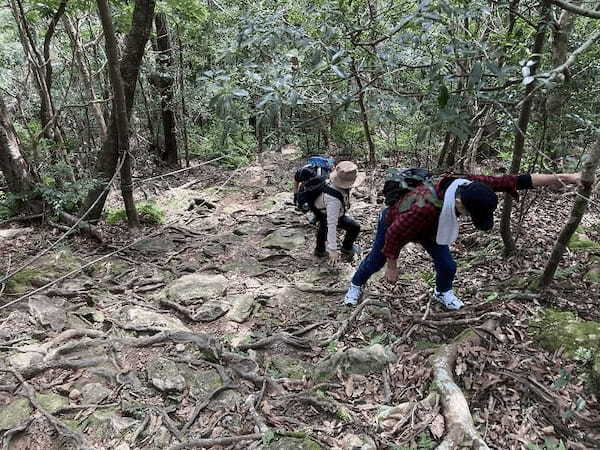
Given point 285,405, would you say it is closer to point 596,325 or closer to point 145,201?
point 596,325

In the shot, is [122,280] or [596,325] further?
[122,280]

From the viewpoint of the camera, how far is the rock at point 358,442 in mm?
3115

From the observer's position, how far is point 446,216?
12.7ft

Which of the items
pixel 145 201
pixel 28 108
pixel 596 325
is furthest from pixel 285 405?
pixel 28 108

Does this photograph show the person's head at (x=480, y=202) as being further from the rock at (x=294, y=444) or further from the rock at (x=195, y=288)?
the rock at (x=195, y=288)

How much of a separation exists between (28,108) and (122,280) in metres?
10.6

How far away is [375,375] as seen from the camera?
390 cm

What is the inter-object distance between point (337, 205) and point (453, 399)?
2914 millimetres

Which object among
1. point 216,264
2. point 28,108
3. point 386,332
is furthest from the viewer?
point 28,108

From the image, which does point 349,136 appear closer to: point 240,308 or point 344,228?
point 344,228

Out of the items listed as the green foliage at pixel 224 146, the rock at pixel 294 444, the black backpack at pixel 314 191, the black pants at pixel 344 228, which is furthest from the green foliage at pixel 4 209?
the green foliage at pixel 224 146

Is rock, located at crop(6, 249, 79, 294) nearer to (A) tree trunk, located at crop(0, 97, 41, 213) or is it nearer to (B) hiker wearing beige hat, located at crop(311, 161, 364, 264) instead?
(A) tree trunk, located at crop(0, 97, 41, 213)

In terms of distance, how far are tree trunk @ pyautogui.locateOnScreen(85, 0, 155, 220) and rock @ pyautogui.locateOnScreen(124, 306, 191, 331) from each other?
2409mm

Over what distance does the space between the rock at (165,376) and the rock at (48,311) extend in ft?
4.80
